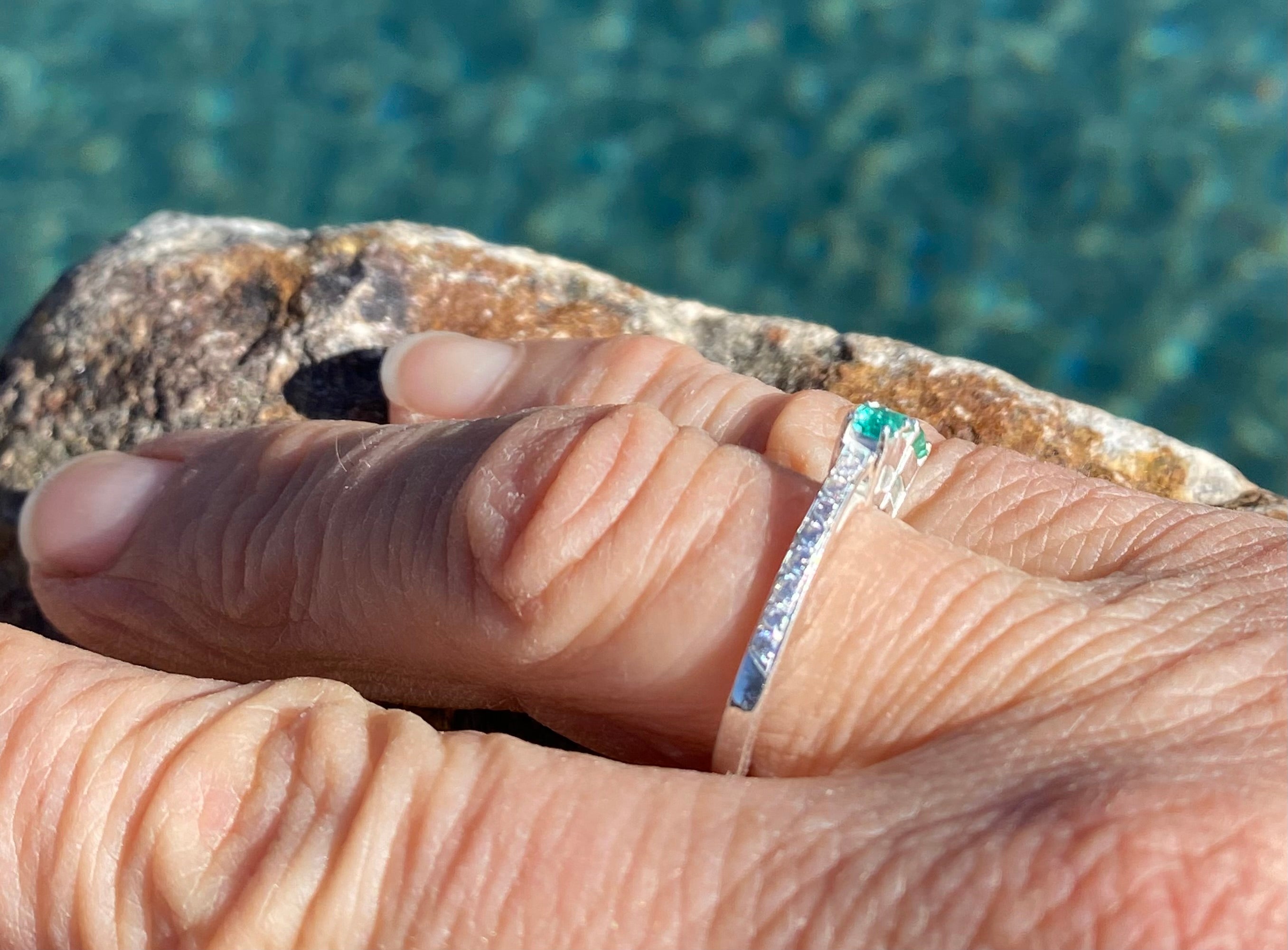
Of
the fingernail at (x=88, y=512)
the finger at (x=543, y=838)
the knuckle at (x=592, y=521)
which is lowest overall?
the fingernail at (x=88, y=512)

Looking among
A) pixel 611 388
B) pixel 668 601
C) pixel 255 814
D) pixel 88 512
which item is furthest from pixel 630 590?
pixel 88 512

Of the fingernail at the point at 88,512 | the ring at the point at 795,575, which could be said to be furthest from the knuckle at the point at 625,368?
the fingernail at the point at 88,512

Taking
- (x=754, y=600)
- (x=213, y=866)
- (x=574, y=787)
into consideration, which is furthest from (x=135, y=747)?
(x=754, y=600)

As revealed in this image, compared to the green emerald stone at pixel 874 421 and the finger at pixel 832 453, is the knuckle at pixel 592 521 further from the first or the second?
the finger at pixel 832 453

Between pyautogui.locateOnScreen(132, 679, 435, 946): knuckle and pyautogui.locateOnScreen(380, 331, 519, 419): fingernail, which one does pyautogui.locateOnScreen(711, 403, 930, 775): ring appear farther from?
pyautogui.locateOnScreen(380, 331, 519, 419): fingernail

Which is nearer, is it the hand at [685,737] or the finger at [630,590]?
the hand at [685,737]

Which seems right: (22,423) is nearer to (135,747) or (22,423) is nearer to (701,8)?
(135,747)

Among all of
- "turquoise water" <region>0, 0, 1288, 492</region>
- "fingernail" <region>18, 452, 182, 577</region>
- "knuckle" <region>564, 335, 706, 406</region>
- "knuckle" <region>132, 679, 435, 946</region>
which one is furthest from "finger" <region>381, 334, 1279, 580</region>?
"turquoise water" <region>0, 0, 1288, 492</region>
